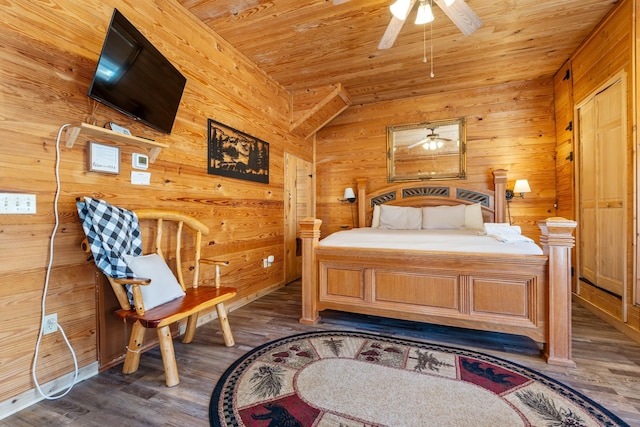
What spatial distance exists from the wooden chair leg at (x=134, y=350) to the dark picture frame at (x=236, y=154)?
152cm

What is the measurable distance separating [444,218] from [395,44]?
227 centimetres

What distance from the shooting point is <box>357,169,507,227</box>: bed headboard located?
413 cm

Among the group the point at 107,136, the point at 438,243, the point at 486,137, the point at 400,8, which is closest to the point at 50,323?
the point at 107,136

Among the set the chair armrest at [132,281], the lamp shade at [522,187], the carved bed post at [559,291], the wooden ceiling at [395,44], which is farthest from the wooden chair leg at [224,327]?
the lamp shade at [522,187]

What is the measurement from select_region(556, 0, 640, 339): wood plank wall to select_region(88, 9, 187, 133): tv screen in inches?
148

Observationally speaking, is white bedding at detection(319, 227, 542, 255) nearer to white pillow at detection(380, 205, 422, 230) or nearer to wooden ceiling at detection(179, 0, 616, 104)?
white pillow at detection(380, 205, 422, 230)

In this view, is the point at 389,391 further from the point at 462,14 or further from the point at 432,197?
the point at 432,197

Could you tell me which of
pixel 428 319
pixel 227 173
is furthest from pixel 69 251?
pixel 428 319

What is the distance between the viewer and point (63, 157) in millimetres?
1749

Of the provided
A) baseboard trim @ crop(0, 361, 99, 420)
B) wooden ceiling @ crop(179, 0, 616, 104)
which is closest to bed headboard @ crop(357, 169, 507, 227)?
wooden ceiling @ crop(179, 0, 616, 104)

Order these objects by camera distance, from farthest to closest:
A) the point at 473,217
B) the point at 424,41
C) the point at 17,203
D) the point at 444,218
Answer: the point at 444,218
the point at 473,217
the point at 424,41
the point at 17,203

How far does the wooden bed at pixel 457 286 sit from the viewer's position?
201 centimetres

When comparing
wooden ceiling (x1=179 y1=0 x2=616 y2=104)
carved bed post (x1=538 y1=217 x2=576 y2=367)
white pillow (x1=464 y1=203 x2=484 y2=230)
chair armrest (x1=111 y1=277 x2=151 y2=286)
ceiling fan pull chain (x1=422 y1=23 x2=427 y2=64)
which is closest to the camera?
chair armrest (x1=111 y1=277 x2=151 y2=286)

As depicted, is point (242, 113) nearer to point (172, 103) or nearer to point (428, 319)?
point (172, 103)
